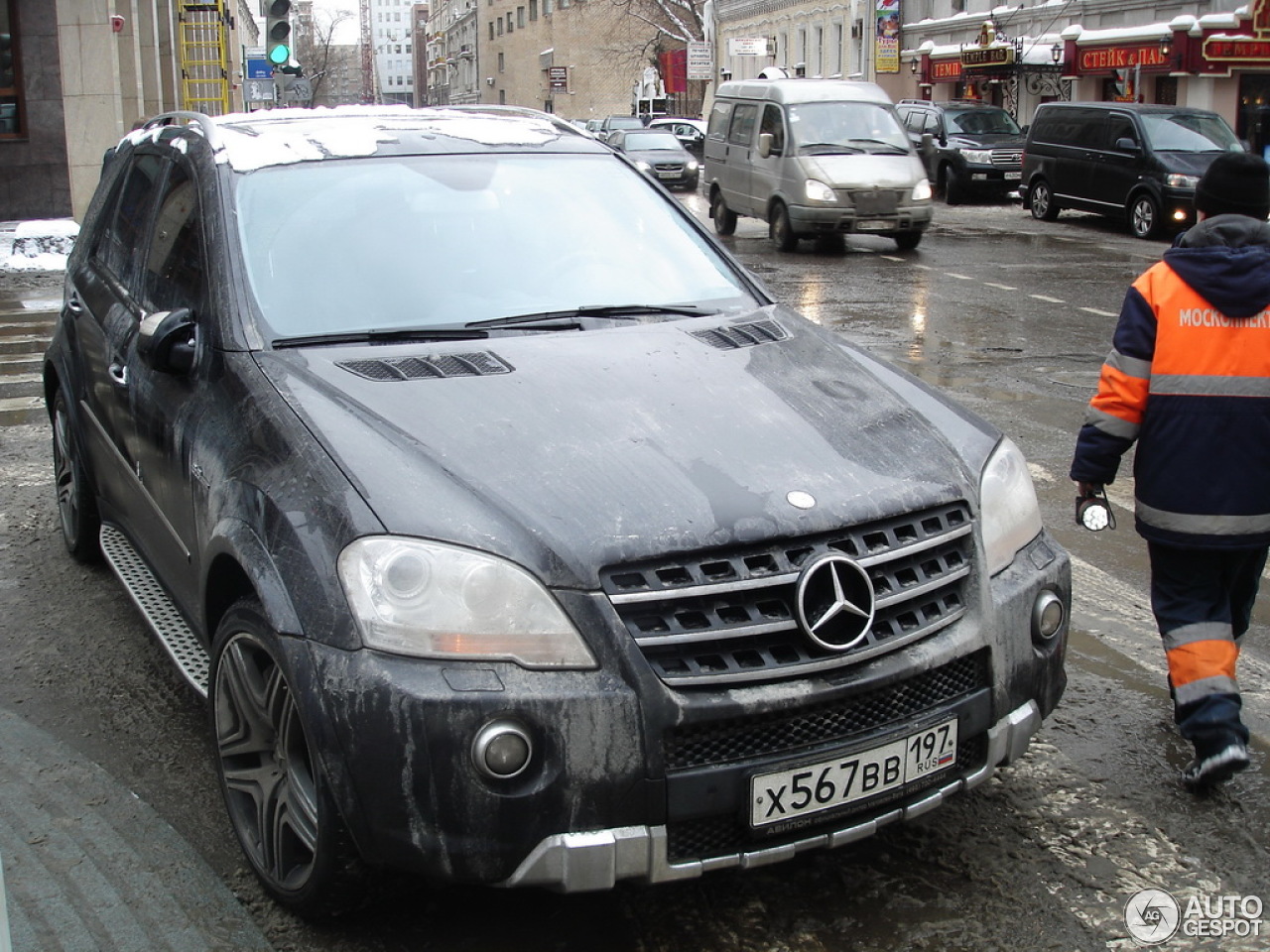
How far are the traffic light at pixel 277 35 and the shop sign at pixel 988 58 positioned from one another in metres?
24.0

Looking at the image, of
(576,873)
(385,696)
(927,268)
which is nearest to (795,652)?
(576,873)

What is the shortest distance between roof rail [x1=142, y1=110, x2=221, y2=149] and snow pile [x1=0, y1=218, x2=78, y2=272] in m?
12.5

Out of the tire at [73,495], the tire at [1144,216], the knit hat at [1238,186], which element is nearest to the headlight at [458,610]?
the knit hat at [1238,186]

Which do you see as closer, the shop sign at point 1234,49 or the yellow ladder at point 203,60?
the shop sign at point 1234,49

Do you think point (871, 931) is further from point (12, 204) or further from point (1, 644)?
point (12, 204)

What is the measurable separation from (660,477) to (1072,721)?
189 centimetres

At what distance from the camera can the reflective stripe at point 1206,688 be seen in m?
3.84

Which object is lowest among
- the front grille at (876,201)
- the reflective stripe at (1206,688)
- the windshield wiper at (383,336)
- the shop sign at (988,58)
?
the reflective stripe at (1206,688)

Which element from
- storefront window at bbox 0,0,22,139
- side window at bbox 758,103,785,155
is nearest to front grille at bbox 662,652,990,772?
side window at bbox 758,103,785,155

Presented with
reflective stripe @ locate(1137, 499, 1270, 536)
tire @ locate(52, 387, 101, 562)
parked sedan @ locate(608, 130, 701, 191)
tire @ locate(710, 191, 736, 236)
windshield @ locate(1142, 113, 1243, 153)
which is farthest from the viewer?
parked sedan @ locate(608, 130, 701, 191)

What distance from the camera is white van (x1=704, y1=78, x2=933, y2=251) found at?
18.9 m

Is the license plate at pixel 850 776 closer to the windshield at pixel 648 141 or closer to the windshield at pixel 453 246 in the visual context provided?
the windshield at pixel 453 246

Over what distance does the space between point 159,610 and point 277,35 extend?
1591 cm

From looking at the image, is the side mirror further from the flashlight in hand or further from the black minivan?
the black minivan
